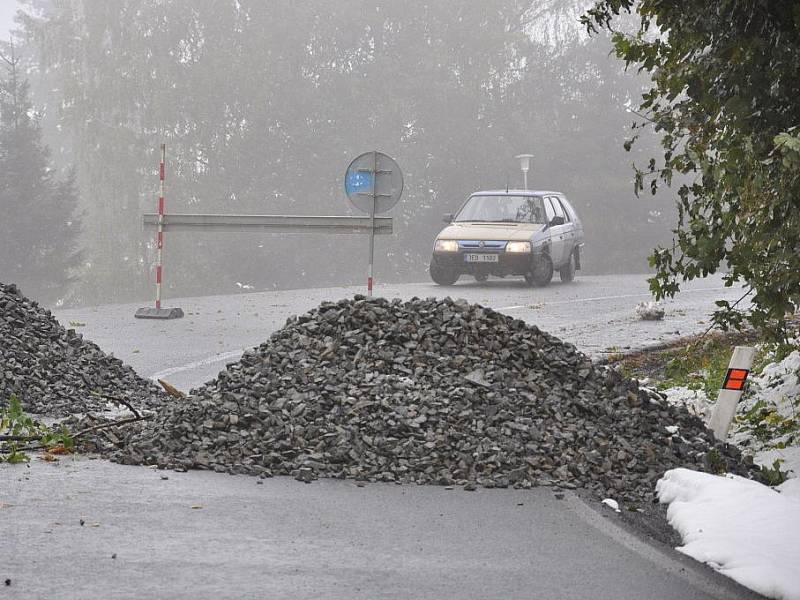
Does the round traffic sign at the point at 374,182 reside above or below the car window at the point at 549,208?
above

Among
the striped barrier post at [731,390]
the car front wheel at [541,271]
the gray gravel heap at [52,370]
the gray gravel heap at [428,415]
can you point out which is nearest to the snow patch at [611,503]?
the gray gravel heap at [428,415]

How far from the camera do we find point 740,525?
6852 millimetres

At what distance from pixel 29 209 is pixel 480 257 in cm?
2499

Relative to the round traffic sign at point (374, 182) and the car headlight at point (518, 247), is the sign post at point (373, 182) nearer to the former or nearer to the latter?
the round traffic sign at point (374, 182)

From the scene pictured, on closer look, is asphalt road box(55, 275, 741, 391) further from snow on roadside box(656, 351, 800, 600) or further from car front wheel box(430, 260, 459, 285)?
snow on roadside box(656, 351, 800, 600)

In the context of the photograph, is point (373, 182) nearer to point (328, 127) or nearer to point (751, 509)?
point (751, 509)

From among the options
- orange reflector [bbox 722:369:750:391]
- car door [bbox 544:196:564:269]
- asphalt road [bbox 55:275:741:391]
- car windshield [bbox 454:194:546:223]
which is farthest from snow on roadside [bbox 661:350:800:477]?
car door [bbox 544:196:564:269]

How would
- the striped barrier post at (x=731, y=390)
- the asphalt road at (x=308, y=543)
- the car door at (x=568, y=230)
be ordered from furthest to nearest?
the car door at (x=568, y=230)
the striped barrier post at (x=731, y=390)
the asphalt road at (x=308, y=543)

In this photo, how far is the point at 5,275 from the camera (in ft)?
155

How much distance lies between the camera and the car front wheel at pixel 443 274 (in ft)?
94.8

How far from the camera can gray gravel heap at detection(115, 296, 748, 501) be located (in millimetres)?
8406

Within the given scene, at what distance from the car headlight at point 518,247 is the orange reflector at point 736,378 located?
1820 cm

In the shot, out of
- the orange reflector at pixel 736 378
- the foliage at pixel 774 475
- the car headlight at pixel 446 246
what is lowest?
the foliage at pixel 774 475

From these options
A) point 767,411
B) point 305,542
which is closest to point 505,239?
point 767,411
